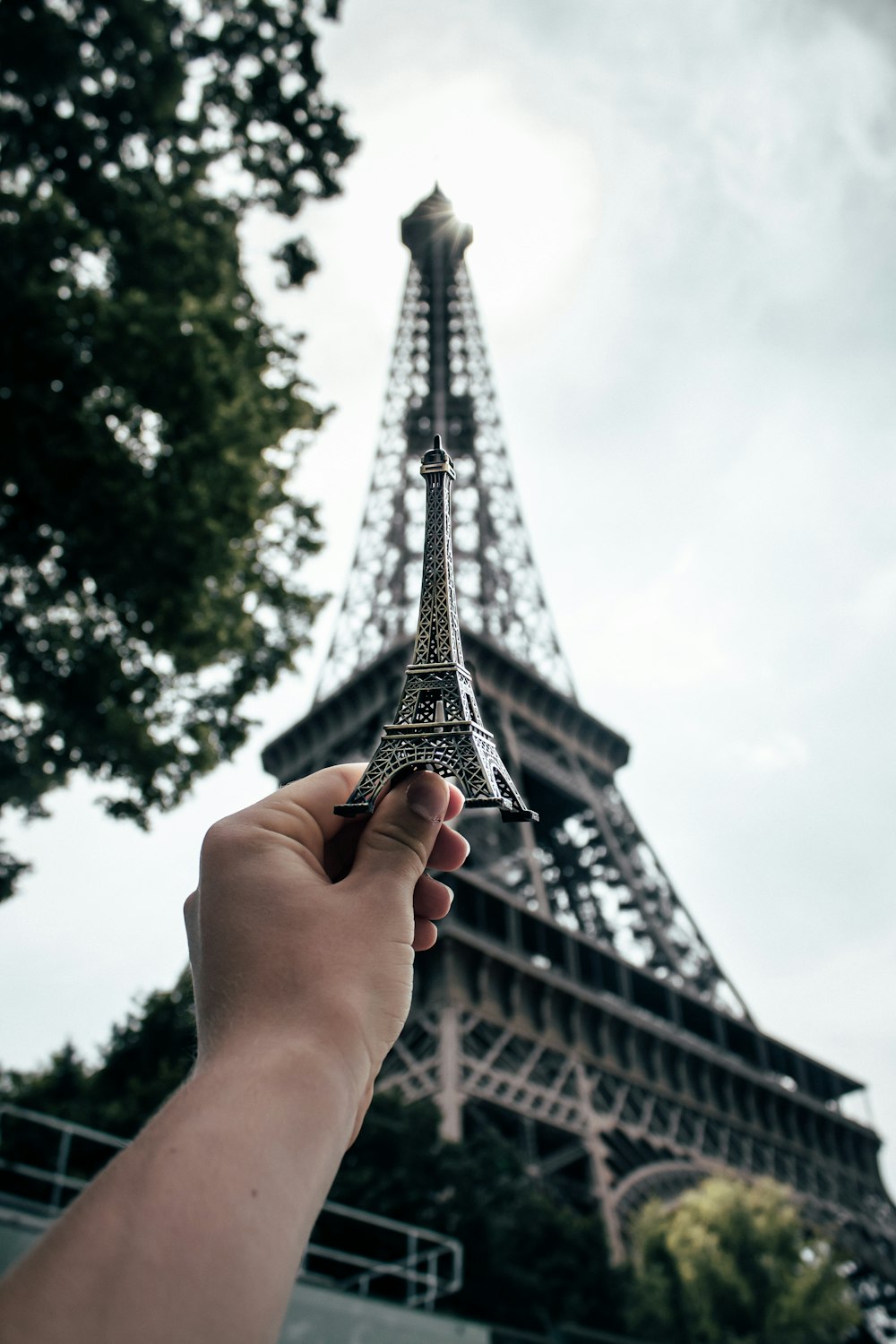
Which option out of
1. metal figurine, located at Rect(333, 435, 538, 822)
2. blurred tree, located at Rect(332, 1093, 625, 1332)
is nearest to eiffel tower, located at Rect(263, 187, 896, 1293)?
blurred tree, located at Rect(332, 1093, 625, 1332)

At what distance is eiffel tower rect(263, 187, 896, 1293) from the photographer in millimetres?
19031

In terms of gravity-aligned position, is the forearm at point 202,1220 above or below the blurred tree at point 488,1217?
below

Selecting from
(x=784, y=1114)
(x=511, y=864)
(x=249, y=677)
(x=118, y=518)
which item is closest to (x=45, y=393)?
(x=118, y=518)

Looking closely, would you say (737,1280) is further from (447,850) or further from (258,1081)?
(258,1081)


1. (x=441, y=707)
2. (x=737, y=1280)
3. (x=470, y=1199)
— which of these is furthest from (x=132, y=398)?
(x=737, y=1280)

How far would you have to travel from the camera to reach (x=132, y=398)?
31.3 feet

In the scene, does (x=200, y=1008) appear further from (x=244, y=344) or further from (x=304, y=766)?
(x=304, y=766)

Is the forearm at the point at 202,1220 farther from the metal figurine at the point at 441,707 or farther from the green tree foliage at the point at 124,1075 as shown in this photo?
the green tree foliage at the point at 124,1075

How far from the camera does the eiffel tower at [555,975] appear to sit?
1903 cm

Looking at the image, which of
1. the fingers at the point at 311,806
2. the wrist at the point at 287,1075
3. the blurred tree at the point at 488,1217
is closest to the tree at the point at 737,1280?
the blurred tree at the point at 488,1217

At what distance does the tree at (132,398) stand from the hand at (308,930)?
8227 millimetres

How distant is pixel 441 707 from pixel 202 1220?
1483 millimetres

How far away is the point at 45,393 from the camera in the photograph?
9.16 meters

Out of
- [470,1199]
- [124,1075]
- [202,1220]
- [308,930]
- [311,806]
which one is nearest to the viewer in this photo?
[202,1220]
